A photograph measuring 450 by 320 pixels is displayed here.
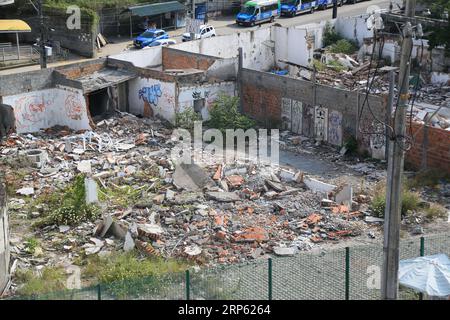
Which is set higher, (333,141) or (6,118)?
(6,118)

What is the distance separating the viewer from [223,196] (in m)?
22.2

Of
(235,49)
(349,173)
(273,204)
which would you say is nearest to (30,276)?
(273,204)

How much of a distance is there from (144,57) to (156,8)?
9.73 meters

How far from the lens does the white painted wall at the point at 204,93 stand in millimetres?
29828

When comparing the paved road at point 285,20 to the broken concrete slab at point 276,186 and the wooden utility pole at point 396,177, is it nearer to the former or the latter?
the broken concrete slab at point 276,186

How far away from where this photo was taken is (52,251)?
63.2ft

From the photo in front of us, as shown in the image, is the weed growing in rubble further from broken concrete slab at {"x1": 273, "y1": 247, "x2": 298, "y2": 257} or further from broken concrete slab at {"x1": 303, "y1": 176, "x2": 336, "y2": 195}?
broken concrete slab at {"x1": 303, "y1": 176, "x2": 336, "y2": 195}
